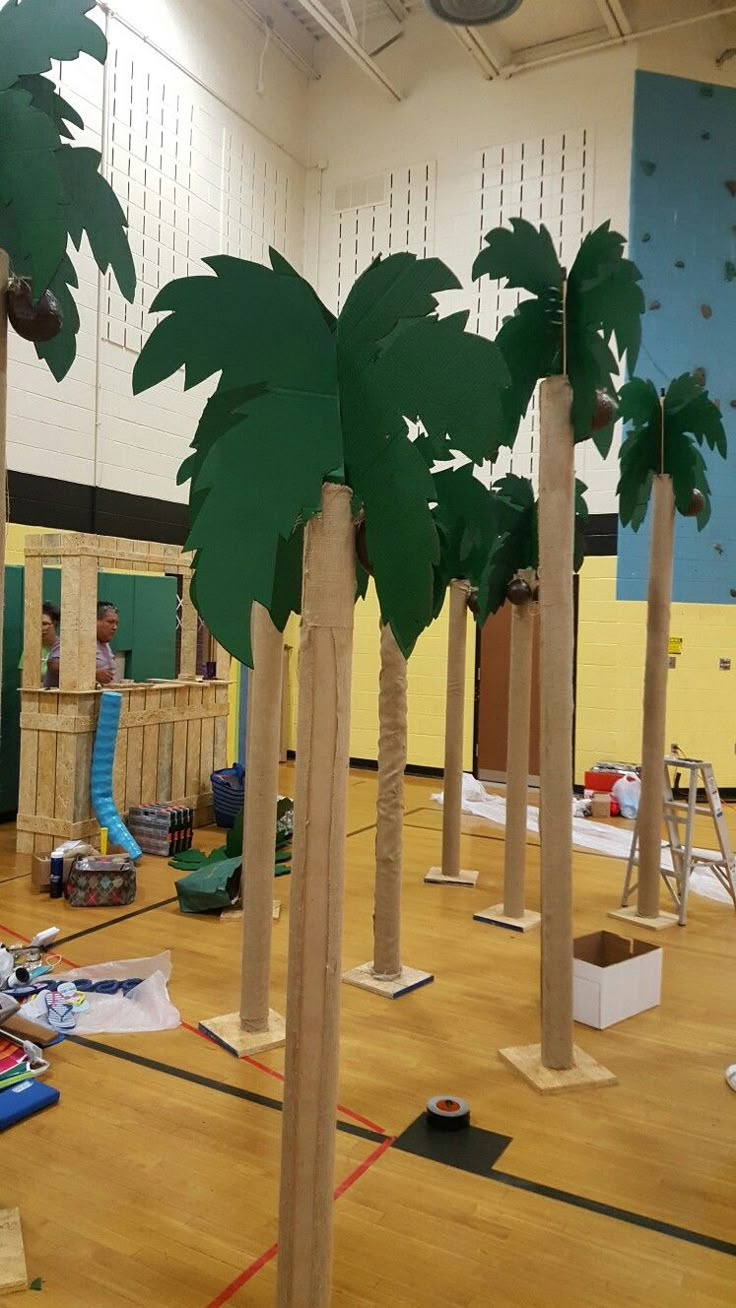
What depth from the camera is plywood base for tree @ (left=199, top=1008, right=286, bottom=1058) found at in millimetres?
3066

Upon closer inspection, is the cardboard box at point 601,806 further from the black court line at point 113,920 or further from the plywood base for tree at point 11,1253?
the plywood base for tree at point 11,1253

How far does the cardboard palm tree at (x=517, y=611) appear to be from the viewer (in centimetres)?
436

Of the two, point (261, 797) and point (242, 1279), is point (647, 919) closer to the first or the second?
point (261, 797)

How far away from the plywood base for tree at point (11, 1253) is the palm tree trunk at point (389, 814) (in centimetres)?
175

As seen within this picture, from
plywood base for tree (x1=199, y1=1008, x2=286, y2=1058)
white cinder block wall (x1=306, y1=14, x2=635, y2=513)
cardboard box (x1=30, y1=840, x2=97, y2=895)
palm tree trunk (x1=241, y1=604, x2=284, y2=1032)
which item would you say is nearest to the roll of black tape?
plywood base for tree (x1=199, y1=1008, x2=286, y2=1058)

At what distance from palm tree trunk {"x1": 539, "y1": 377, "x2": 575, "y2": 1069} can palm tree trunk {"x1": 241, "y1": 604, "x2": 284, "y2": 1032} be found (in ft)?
2.83

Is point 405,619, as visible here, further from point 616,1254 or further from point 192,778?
point 192,778

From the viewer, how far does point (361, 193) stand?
9.78m

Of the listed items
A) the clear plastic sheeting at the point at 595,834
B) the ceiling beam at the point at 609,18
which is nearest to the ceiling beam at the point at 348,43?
the ceiling beam at the point at 609,18

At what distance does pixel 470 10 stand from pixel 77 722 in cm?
584

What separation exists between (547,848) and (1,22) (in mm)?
2487

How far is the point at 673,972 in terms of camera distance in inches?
158

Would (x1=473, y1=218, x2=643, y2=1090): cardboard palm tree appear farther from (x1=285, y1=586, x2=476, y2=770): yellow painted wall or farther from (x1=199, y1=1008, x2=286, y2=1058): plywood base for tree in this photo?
(x1=285, y1=586, x2=476, y2=770): yellow painted wall

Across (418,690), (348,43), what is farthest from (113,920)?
(348,43)
